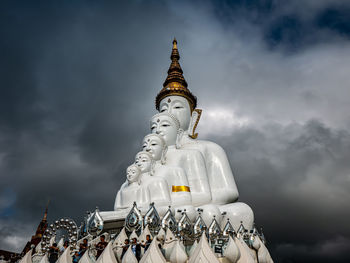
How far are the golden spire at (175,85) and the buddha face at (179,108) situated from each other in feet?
1.00

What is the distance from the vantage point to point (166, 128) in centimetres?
1227

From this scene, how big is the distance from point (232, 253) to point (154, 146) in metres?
6.07

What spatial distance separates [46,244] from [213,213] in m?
4.87

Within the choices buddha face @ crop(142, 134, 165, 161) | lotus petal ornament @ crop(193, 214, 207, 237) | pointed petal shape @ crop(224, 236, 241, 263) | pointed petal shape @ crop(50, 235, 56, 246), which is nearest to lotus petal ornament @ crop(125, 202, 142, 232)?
lotus petal ornament @ crop(193, 214, 207, 237)

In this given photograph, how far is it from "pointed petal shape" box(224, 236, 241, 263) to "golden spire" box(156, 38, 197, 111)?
29.6 ft

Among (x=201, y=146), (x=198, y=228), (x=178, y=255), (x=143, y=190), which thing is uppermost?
(x=201, y=146)

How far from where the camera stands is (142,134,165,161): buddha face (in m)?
11.1

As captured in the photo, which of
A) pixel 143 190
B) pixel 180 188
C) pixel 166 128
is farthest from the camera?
pixel 166 128

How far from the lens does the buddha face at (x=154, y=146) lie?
1112cm

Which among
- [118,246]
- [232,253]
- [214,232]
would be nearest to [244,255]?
[232,253]

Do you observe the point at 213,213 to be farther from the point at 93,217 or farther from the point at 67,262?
the point at 67,262

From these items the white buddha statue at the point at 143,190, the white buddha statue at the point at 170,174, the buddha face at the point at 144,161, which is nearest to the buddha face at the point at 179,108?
the white buddha statue at the point at 170,174

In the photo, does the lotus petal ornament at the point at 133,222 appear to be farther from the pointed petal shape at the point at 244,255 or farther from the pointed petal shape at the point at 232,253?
the pointed petal shape at the point at 244,255

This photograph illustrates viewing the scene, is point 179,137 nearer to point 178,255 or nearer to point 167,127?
point 167,127
